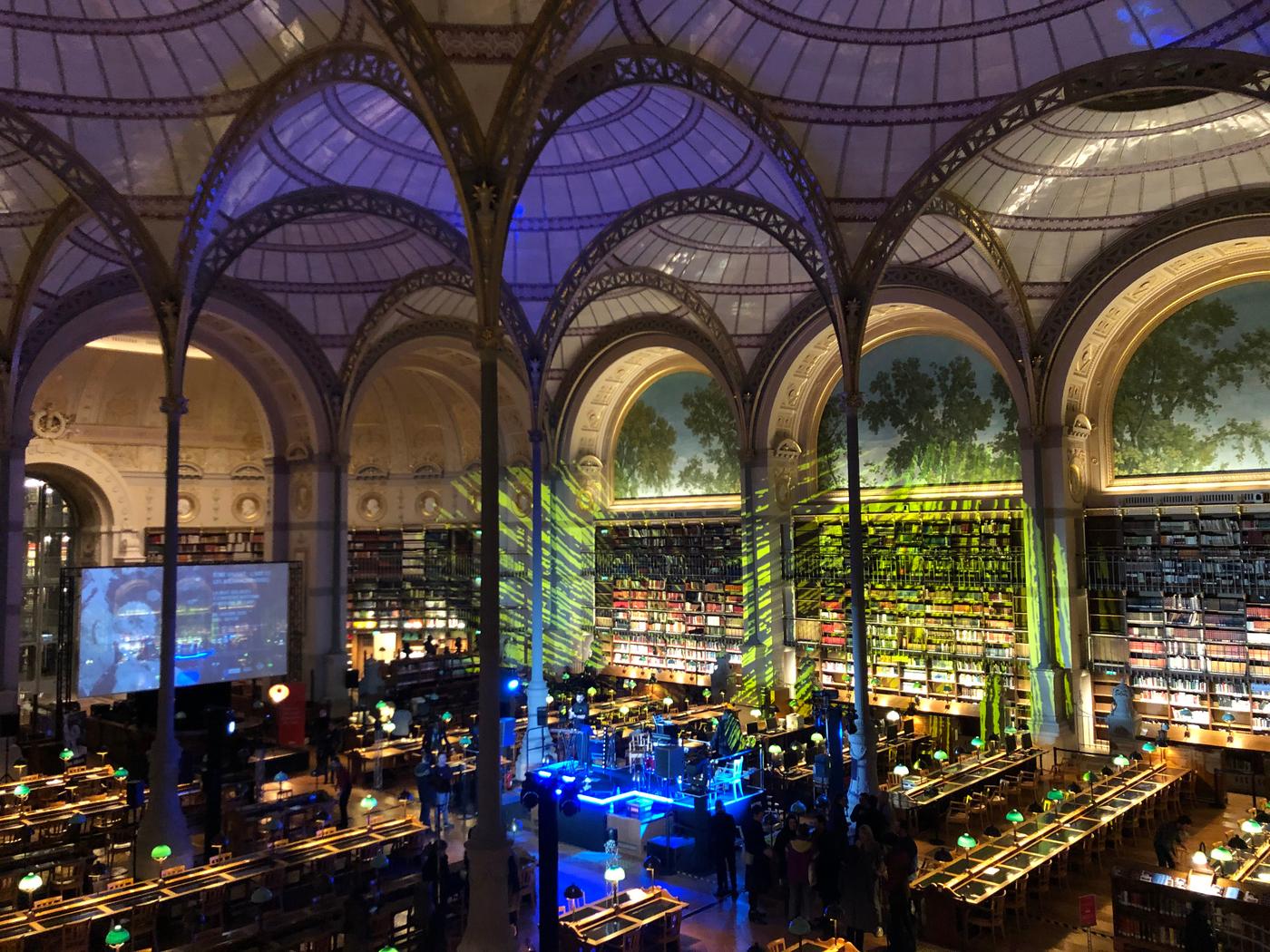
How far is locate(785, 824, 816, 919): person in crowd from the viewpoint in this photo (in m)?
10.2

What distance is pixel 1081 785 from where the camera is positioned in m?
15.1

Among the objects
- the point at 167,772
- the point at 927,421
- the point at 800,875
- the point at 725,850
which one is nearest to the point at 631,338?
the point at 927,421

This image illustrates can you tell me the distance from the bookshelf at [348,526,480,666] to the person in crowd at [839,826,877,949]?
19.5m

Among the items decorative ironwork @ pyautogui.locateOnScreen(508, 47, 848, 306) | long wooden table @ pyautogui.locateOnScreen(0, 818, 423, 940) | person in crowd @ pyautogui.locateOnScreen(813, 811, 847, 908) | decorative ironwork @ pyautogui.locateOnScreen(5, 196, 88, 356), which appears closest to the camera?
long wooden table @ pyautogui.locateOnScreen(0, 818, 423, 940)

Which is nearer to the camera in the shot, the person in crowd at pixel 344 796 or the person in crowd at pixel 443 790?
the person in crowd at pixel 443 790

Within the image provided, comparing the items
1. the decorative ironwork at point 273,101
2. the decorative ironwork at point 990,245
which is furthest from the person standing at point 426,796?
the decorative ironwork at point 990,245

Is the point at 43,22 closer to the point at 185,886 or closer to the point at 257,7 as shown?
the point at 257,7

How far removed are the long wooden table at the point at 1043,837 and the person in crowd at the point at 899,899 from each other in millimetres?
797

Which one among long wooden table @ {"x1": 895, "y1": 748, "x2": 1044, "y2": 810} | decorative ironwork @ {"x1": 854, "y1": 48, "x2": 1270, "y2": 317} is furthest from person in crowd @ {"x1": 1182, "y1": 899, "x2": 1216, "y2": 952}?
decorative ironwork @ {"x1": 854, "y1": 48, "x2": 1270, "y2": 317}

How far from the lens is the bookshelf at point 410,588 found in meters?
28.5

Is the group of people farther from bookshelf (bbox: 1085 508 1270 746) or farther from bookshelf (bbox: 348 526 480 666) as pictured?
bookshelf (bbox: 348 526 480 666)

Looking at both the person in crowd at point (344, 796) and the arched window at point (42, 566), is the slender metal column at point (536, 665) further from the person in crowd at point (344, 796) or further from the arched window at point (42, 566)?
the arched window at point (42, 566)

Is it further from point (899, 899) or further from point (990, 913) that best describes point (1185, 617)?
point (899, 899)

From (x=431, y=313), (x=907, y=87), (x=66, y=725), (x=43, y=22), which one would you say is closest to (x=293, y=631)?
(x=66, y=725)
